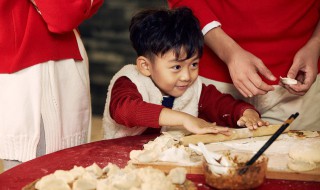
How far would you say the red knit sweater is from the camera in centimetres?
214

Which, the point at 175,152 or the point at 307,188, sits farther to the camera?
the point at 175,152

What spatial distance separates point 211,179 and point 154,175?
0.62 feet

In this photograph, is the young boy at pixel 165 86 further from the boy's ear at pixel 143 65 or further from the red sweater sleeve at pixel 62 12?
the red sweater sleeve at pixel 62 12

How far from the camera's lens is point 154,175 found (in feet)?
4.77

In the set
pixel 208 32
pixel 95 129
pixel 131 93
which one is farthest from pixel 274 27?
pixel 95 129

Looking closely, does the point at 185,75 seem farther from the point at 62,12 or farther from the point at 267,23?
the point at 62,12

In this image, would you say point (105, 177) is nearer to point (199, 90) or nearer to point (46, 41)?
point (46, 41)

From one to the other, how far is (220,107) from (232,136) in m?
0.37

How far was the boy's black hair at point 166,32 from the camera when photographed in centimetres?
224

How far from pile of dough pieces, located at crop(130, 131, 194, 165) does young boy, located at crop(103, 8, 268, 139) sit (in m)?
0.21

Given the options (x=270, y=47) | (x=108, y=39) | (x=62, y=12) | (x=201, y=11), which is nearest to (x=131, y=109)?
(x=62, y=12)

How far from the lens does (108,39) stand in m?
5.33

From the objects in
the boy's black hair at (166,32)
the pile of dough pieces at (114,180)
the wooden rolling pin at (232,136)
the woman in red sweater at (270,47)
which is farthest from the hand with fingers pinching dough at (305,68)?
the pile of dough pieces at (114,180)

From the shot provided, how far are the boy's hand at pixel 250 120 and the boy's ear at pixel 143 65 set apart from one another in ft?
1.41
